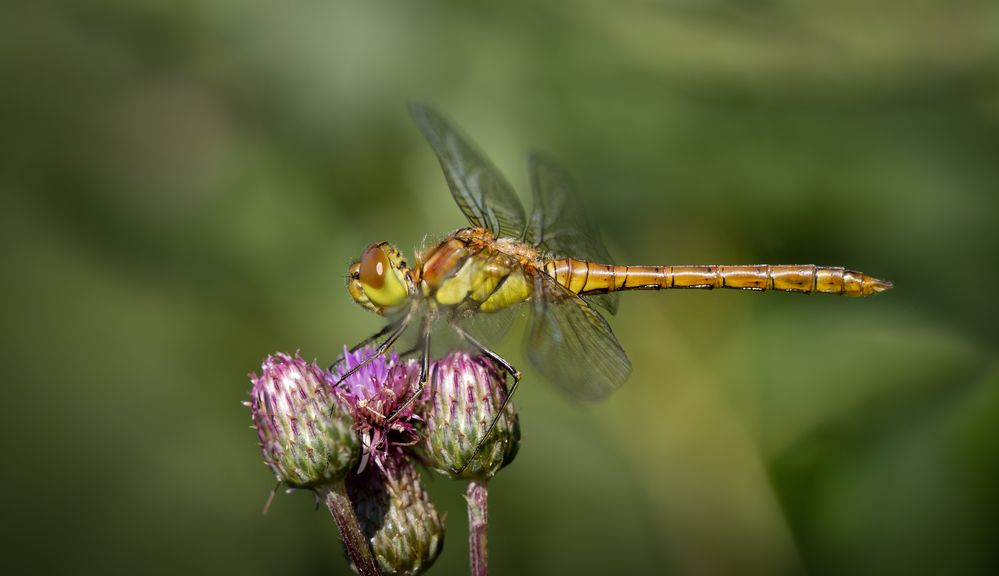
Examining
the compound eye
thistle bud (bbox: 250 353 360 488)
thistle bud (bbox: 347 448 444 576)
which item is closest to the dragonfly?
the compound eye

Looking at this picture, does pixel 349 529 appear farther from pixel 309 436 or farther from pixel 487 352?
pixel 487 352

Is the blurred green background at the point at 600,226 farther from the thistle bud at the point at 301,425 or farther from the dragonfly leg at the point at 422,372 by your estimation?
the thistle bud at the point at 301,425

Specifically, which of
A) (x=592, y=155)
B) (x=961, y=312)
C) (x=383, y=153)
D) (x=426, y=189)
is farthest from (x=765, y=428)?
(x=383, y=153)

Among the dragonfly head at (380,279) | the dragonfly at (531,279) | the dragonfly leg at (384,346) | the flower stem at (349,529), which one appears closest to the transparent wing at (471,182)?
the dragonfly at (531,279)

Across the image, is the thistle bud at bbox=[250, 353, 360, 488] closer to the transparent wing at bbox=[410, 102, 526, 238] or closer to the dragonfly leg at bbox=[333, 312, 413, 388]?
the dragonfly leg at bbox=[333, 312, 413, 388]

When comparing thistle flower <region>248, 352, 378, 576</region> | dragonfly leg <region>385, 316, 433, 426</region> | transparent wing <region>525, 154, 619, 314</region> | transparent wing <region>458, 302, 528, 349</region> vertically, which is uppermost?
transparent wing <region>525, 154, 619, 314</region>

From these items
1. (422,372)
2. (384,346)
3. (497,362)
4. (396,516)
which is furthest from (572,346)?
(396,516)

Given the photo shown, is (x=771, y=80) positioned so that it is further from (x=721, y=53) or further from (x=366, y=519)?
(x=366, y=519)
